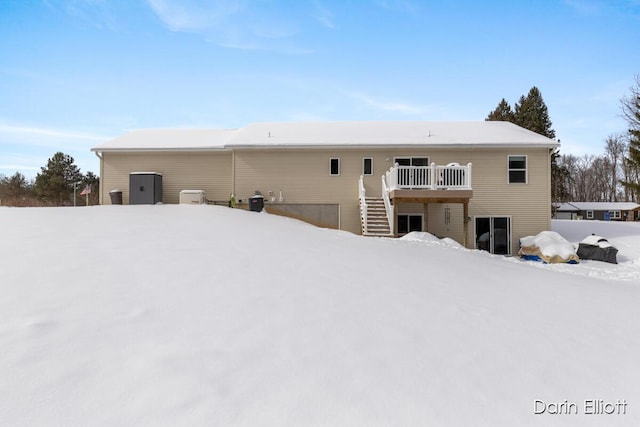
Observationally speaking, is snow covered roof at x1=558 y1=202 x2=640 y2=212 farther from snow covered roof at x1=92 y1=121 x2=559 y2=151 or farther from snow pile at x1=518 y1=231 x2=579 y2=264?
snow pile at x1=518 y1=231 x2=579 y2=264

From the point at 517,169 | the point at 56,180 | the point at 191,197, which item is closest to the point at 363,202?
the point at 517,169

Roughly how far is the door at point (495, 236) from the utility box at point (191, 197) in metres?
11.5

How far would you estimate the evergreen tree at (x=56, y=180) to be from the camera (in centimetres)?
3631

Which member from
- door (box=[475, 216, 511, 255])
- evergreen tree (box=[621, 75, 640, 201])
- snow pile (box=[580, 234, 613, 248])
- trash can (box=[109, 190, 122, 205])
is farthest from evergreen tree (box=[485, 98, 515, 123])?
trash can (box=[109, 190, 122, 205])

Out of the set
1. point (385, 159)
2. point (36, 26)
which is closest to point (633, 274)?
point (385, 159)

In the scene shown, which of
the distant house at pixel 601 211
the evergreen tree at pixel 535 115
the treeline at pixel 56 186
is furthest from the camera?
the distant house at pixel 601 211

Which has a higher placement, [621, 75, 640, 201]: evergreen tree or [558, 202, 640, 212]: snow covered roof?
[621, 75, 640, 201]: evergreen tree

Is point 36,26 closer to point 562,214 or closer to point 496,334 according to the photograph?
point 496,334

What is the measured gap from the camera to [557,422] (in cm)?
237

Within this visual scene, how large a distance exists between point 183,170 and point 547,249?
1484 cm

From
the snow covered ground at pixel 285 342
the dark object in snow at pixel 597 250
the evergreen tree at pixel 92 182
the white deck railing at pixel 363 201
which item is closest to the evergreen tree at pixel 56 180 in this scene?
the evergreen tree at pixel 92 182

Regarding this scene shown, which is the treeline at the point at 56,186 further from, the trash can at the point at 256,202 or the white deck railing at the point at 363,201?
the white deck railing at the point at 363,201

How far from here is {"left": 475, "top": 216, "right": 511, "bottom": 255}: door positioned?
1495 cm

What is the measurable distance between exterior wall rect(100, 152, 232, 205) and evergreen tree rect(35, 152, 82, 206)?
86.5 ft
